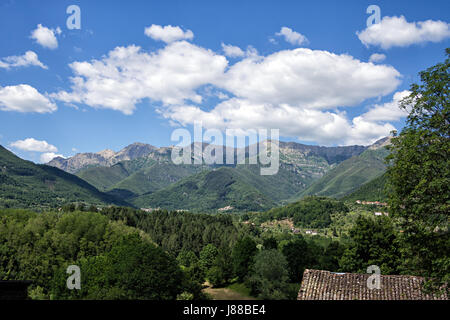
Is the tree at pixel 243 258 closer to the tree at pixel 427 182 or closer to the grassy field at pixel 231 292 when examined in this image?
the grassy field at pixel 231 292

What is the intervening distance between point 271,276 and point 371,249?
23722mm

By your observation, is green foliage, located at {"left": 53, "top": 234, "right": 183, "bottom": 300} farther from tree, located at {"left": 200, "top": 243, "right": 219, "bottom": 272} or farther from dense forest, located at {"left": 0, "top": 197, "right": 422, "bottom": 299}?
tree, located at {"left": 200, "top": 243, "right": 219, "bottom": 272}

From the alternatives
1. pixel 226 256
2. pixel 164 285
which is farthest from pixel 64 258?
pixel 226 256

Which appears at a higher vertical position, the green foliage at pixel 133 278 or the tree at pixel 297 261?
the green foliage at pixel 133 278

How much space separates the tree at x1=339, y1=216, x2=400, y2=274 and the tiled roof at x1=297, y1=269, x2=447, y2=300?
1688 cm

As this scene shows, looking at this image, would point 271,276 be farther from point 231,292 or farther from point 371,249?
point 371,249

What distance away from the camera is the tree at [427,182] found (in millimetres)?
14883

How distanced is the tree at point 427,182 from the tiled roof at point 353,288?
264 inches

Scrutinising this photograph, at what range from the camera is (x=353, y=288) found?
76.8ft

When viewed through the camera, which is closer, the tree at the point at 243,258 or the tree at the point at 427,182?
the tree at the point at 427,182

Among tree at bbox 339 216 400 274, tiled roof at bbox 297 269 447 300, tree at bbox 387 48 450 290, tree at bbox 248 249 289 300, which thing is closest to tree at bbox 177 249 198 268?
tree at bbox 248 249 289 300

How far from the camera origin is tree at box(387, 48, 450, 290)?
1488 cm

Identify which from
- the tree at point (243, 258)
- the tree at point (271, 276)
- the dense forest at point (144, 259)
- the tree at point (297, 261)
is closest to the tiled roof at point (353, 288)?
the dense forest at point (144, 259)
